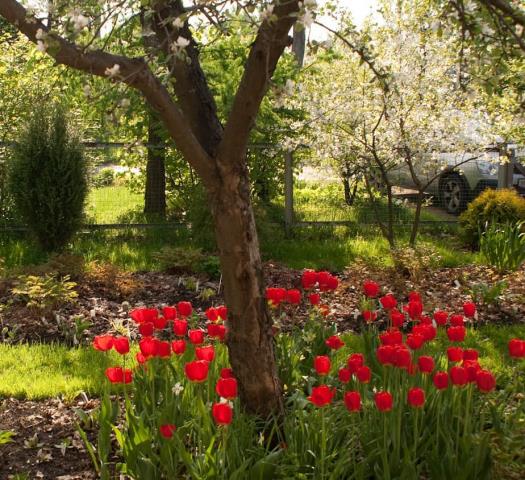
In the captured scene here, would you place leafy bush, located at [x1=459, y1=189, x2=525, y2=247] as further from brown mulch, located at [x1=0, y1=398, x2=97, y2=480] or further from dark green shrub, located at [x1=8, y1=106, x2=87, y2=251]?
brown mulch, located at [x1=0, y1=398, x2=97, y2=480]

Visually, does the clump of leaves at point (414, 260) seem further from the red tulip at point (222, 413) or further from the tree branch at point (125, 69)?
the red tulip at point (222, 413)

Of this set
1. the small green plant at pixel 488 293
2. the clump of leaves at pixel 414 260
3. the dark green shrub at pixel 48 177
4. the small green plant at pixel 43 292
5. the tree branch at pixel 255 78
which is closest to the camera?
the tree branch at pixel 255 78

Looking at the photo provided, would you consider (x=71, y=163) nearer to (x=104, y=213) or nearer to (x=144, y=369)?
(x=104, y=213)

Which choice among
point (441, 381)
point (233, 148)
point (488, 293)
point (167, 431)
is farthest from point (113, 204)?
point (441, 381)

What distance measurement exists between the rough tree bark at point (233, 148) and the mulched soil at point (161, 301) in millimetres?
1141

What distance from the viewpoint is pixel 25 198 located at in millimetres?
7969

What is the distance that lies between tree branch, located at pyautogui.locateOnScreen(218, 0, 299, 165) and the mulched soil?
169 cm

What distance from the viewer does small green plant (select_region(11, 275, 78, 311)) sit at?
551cm

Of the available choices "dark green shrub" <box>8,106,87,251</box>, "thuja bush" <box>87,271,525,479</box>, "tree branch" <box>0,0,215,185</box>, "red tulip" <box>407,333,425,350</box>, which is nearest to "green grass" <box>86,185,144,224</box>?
"dark green shrub" <box>8,106,87,251</box>

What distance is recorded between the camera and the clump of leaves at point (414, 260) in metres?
6.52

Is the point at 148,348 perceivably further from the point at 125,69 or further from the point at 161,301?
the point at 161,301

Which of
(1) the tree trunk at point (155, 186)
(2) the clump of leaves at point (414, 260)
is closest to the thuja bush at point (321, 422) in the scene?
(2) the clump of leaves at point (414, 260)

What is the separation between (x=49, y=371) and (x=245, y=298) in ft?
6.70

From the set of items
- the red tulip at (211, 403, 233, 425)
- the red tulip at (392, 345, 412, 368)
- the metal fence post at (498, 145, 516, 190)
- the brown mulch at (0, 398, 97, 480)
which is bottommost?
the brown mulch at (0, 398, 97, 480)
